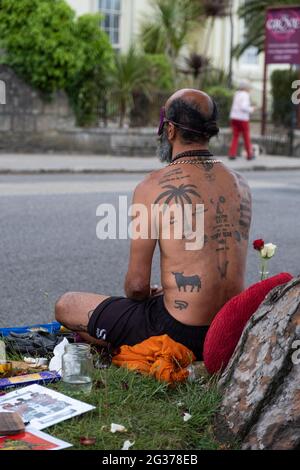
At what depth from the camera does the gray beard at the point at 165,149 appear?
4.47m

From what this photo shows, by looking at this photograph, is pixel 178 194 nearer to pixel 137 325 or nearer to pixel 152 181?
Answer: pixel 152 181

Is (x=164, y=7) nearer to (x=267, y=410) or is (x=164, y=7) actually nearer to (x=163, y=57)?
(x=163, y=57)

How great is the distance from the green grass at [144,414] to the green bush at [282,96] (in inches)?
815

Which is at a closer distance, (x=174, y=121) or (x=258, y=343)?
(x=258, y=343)

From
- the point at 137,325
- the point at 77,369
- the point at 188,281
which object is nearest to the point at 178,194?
the point at 188,281

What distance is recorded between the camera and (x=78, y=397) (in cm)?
389

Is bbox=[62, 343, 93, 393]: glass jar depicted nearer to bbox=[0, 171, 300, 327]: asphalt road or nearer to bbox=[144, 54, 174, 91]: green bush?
bbox=[0, 171, 300, 327]: asphalt road

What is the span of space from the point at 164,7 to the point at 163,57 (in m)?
3.07

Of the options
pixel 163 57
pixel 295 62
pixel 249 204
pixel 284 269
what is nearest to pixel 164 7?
pixel 163 57

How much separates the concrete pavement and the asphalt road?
2.09m

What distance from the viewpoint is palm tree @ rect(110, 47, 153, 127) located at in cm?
2020

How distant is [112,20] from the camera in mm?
27109

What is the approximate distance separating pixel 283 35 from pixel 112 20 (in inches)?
267

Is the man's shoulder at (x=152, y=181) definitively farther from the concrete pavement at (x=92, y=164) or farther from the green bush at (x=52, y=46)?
the green bush at (x=52, y=46)
